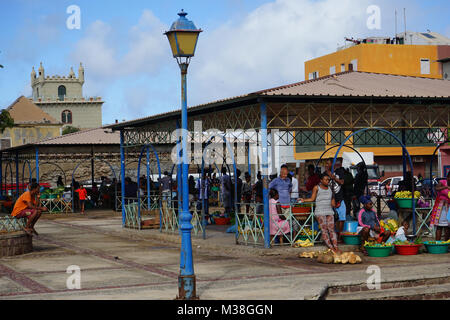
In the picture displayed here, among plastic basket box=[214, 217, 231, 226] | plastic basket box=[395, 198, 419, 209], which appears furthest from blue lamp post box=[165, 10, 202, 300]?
plastic basket box=[214, 217, 231, 226]

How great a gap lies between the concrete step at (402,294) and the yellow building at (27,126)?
68023 millimetres

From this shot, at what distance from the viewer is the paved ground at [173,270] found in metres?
10.9

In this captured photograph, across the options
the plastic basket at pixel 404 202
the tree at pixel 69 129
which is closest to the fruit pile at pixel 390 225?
the plastic basket at pixel 404 202

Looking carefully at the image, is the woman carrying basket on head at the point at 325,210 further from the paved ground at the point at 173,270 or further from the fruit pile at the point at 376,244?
the paved ground at the point at 173,270

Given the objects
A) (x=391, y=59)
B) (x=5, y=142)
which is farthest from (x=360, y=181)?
(x=5, y=142)

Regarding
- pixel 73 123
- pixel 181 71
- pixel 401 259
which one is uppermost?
pixel 73 123

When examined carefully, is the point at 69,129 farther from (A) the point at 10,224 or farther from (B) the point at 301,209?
(B) the point at 301,209

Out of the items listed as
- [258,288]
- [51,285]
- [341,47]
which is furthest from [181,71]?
[341,47]

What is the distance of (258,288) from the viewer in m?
11.0

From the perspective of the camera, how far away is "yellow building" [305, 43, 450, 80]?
63.9 meters

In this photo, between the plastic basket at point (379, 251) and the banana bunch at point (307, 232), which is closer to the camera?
the plastic basket at point (379, 251)

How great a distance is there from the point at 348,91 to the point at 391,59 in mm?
49394

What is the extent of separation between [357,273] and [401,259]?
2578 mm
